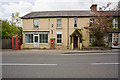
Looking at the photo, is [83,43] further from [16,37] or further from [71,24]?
[16,37]

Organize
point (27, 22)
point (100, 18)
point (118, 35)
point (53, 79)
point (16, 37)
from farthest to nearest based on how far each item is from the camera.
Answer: point (27, 22), point (118, 35), point (16, 37), point (100, 18), point (53, 79)

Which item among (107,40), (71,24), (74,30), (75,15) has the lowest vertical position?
(107,40)

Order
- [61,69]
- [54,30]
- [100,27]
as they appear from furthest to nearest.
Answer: [54,30] < [100,27] < [61,69]

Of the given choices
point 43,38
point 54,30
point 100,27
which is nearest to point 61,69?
point 100,27

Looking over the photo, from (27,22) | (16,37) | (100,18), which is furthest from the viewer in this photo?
(27,22)

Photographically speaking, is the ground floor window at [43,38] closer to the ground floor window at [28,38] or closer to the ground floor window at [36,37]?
the ground floor window at [36,37]

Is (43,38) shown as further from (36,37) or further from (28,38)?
(28,38)

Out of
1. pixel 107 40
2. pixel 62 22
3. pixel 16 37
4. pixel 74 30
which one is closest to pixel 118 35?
pixel 107 40

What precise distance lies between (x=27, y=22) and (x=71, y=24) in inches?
352

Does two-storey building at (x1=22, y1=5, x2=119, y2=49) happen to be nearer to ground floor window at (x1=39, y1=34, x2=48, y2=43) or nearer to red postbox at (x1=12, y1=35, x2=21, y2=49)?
ground floor window at (x1=39, y1=34, x2=48, y2=43)

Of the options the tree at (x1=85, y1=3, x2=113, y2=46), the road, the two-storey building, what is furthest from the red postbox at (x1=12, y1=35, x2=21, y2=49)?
the tree at (x1=85, y1=3, x2=113, y2=46)

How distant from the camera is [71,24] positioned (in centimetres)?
1834

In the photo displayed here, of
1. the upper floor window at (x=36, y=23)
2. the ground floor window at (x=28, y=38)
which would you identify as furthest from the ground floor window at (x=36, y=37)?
the upper floor window at (x=36, y=23)

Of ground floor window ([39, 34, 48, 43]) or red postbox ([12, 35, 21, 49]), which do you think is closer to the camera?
red postbox ([12, 35, 21, 49])
